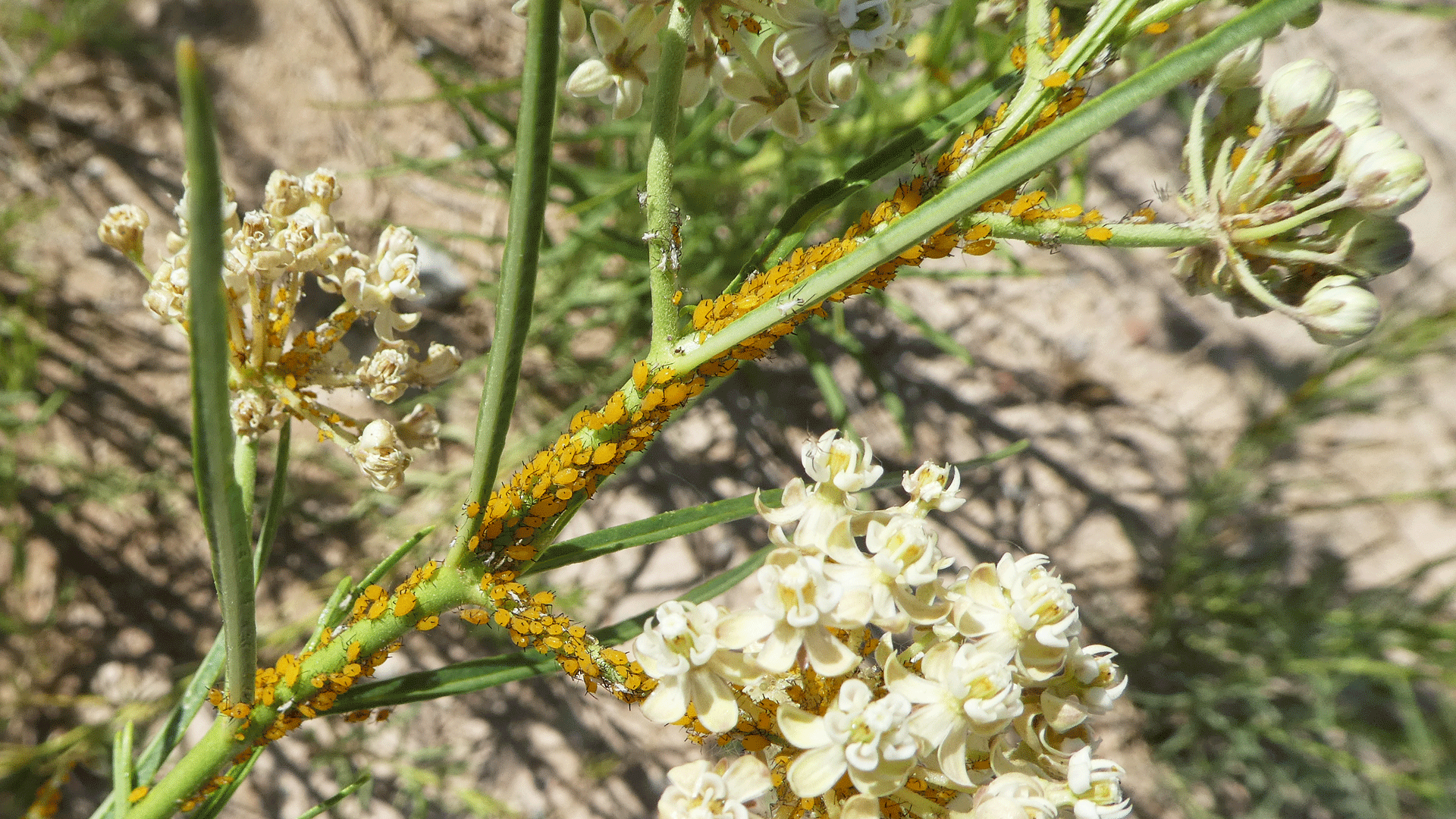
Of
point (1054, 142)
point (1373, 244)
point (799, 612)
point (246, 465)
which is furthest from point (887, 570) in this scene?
point (246, 465)

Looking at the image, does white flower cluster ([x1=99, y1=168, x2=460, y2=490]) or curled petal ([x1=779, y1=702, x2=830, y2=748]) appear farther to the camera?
white flower cluster ([x1=99, y1=168, x2=460, y2=490])

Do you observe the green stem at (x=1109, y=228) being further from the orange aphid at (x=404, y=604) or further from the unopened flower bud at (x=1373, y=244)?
the orange aphid at (x=404, y=604)

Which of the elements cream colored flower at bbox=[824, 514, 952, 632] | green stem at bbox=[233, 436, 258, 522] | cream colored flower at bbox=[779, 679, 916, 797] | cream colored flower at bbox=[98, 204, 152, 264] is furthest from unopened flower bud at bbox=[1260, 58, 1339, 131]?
cream colored flower at bbox=[98, 204, 152, 264]

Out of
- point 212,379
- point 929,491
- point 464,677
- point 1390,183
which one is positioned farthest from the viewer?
point 464,677

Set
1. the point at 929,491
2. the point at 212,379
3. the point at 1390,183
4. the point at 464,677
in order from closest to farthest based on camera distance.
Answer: the point at 212,379 → the point at 1390,183 → the point at 929,491 → the point at 464,677

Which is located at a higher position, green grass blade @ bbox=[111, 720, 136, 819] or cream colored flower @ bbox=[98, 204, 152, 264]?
cream colored flower @ bbox=[98, 204, 152, 264]

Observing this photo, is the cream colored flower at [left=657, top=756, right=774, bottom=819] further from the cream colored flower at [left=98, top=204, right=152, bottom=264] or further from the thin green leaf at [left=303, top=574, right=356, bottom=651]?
the cream colored flower at [left=98, top=204, right=152, bottom=264]

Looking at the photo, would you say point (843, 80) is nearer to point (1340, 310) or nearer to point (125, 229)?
point (1340, 310)
